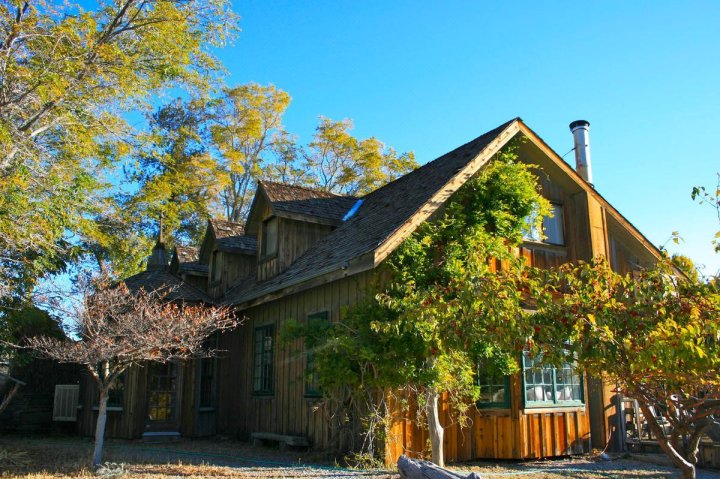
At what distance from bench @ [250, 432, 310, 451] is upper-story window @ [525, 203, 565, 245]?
20.2ft

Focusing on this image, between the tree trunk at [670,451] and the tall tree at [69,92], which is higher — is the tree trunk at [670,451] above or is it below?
below

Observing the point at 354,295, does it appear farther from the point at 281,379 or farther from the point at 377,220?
the point at 281,379

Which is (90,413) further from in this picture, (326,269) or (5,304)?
(326,269)

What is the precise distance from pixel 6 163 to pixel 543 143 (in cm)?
1114

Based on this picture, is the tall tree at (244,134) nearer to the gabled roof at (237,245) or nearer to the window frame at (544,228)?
the gabled roof at (237,245)

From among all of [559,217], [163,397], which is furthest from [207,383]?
[559,217]

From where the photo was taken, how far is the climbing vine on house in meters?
9.29

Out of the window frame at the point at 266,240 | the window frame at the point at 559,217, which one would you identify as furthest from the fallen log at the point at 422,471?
the window frame at the point at 266,240

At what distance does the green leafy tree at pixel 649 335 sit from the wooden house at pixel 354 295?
312 cm

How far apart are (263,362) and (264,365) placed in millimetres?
92

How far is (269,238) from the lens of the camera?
596 inches

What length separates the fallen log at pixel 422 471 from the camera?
22.1 feet

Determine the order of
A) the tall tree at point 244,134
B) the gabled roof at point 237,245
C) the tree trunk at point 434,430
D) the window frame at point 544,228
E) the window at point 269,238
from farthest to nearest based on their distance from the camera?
the tall tree at point 244,134 < the gabled roof at point 237,245 < the window at point 269,238 < the window frame at point 544,228 < the tree trunk at point 434,430

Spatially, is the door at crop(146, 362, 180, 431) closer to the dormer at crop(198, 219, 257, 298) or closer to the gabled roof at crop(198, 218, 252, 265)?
the dormer at crop(198, 219, 257, 298)
